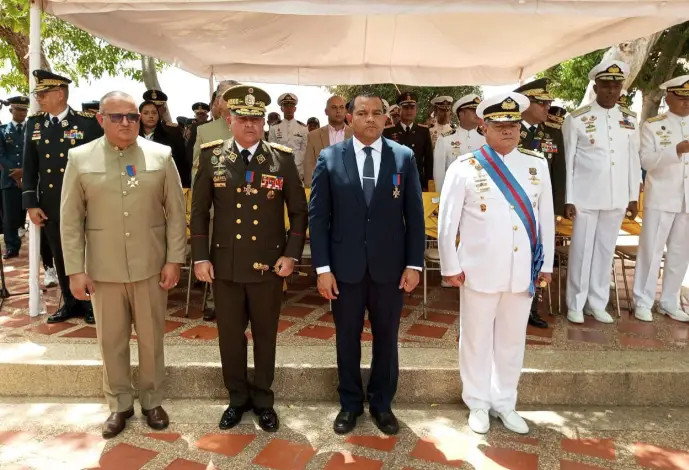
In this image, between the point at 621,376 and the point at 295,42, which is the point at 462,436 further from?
the point at 295,42

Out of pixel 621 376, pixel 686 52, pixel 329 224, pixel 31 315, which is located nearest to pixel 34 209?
pixel 31 315

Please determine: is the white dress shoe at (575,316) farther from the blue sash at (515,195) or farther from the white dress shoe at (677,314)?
the blue sash at (515,195)

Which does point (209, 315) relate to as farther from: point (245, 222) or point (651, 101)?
point (651, 101)

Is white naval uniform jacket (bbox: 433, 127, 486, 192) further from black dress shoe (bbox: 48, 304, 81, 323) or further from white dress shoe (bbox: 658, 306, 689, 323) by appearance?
black dress shoe (bbox: 48, 304, 81, 323)

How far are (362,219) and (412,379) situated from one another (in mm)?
1419

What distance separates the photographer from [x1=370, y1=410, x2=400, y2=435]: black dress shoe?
3.38m

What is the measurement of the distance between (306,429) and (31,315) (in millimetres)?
3049

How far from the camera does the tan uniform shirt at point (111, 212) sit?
3.18m

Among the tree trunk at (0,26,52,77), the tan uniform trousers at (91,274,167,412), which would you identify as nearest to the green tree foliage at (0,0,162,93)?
the tree trunk at (0,26,52,77)

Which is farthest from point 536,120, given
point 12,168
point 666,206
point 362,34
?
point 12,168

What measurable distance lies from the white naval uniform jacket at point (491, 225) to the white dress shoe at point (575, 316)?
190 cm

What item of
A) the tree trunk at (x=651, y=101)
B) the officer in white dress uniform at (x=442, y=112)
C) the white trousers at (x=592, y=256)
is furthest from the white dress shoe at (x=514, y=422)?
the tree trunk at (x=651, y=101)

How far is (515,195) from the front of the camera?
3.25m

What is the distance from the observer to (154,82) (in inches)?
438
